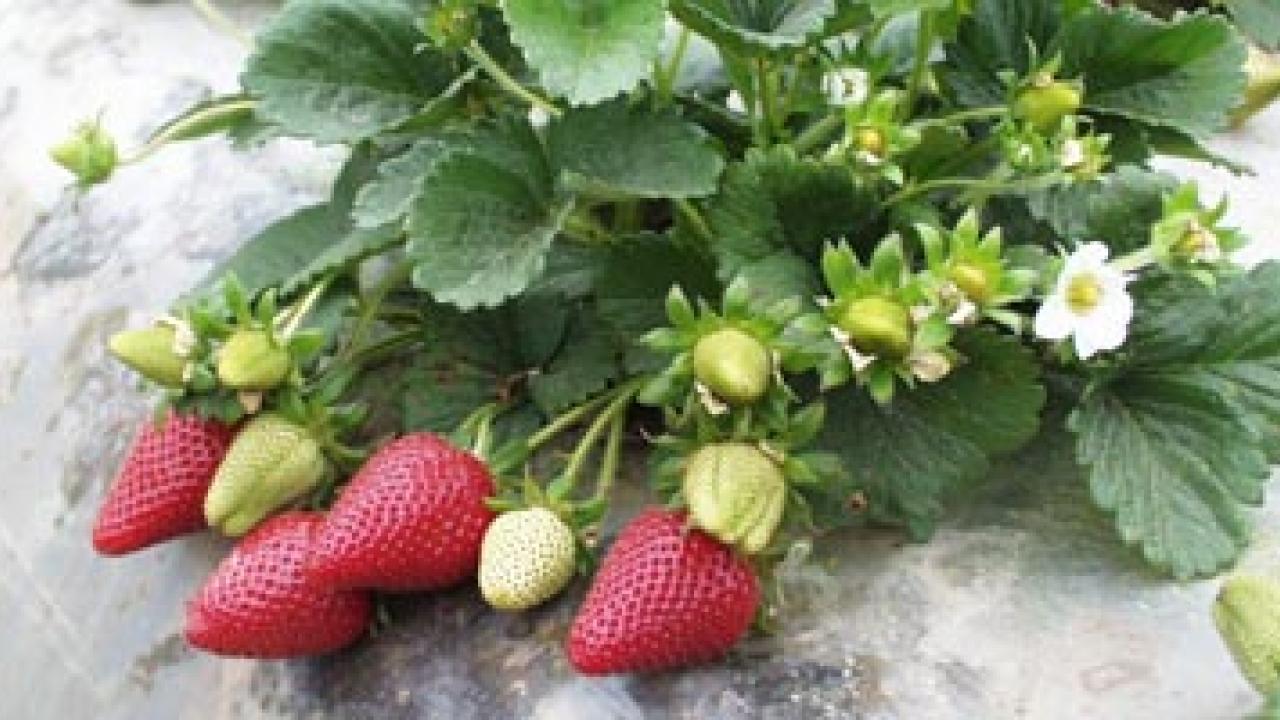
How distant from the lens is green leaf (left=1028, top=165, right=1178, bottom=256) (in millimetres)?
1114

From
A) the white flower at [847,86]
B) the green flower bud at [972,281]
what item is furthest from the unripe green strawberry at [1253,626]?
the white flower at [847,86]

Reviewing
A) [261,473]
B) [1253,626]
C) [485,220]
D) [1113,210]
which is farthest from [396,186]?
[1253,626]

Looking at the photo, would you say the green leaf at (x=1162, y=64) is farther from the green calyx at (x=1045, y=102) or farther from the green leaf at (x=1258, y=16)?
the green leaf at (x=1258, y=16)

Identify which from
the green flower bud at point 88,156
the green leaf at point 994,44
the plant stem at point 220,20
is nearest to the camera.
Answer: the green leaf at point 994,44

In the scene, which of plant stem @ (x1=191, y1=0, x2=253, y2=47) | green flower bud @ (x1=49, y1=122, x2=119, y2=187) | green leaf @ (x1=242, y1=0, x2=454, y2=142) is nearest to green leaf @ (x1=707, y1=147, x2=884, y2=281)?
green leaf @ (x1=242, y1=0, x2=454, y2=142)

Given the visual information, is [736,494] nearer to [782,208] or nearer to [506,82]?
[782,208]

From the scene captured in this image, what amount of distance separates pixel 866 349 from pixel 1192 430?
0.20 metres

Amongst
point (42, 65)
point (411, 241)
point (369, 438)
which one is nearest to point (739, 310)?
point (411, 241)

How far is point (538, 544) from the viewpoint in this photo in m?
1.07

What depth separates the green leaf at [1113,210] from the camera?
1.11 metres

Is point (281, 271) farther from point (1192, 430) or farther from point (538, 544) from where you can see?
point (1192, 430)

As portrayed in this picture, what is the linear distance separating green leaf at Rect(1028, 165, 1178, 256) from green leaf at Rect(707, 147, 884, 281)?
10cm

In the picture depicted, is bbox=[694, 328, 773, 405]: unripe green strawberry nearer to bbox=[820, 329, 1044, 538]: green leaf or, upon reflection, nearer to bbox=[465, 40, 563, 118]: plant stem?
bbox=[820, 329, 1044, 538]: green leaf

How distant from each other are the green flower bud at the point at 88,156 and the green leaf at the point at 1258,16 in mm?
711
